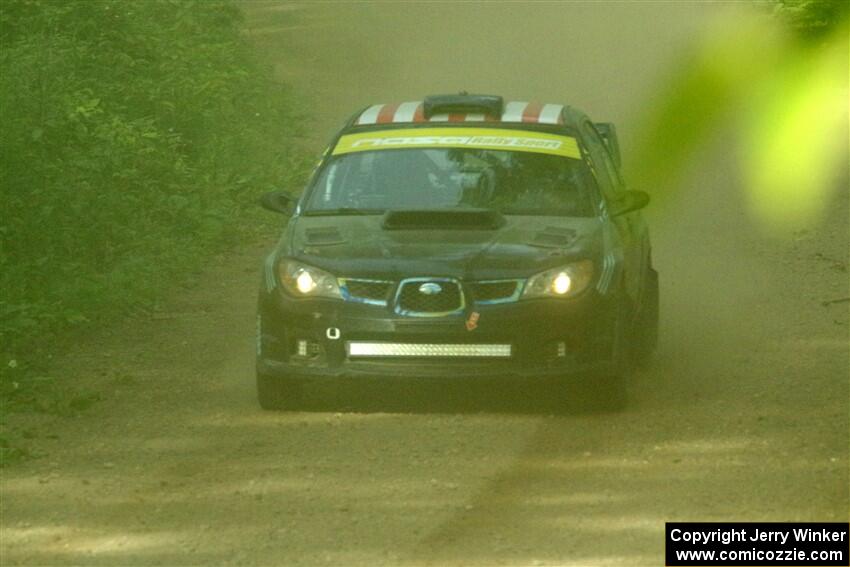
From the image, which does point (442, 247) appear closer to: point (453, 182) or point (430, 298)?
point (430, 298)

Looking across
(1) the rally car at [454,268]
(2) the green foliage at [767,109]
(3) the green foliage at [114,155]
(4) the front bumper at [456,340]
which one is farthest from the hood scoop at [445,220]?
(2) the green foliage at [767,109]

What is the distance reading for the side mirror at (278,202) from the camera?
36.7ft

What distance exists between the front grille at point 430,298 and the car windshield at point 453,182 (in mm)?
1079

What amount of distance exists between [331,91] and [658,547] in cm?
2136

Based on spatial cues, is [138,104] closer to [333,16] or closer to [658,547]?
[658,547]

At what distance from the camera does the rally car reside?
33.1 ft

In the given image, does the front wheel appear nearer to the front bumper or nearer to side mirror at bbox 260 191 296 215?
the front bumper

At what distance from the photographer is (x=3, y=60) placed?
52.6 feet

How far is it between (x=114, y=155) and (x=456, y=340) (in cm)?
756

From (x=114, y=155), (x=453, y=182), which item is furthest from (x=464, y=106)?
(x=114, y=155)

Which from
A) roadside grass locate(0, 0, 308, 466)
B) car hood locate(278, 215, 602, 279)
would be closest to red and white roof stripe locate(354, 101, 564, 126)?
car hood locate(278, 215, 602, 279)

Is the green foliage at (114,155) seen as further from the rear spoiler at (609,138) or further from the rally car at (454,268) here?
the rear spoiler at (609,138)

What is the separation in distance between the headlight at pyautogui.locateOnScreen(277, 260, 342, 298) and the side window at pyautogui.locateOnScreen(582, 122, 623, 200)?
207 centimetres

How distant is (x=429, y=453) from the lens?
9.38 m
